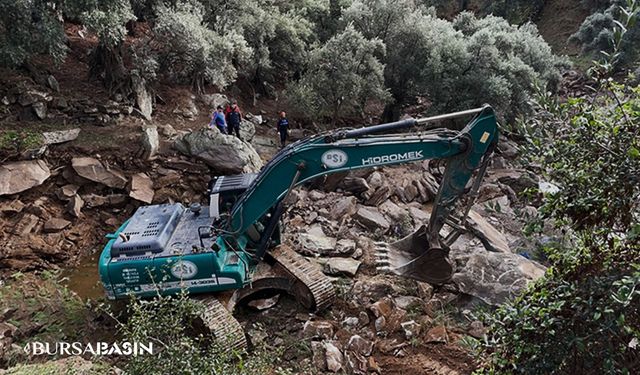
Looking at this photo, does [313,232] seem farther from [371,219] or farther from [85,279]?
[85,279]

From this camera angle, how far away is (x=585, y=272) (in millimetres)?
3102

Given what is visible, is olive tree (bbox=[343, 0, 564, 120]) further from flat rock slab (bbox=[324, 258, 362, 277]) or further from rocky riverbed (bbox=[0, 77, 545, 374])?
flat rock slab (bbox=[324, 258, 362, 277])

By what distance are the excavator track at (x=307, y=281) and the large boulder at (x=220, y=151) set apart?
13.4 feet

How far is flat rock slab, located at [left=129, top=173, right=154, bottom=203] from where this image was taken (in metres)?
10.9

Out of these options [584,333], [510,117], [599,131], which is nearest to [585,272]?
[584,333]

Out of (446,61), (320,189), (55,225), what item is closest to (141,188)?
(55,225)

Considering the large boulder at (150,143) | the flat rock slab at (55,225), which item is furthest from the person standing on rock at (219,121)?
the flat rock slab at (55,225)

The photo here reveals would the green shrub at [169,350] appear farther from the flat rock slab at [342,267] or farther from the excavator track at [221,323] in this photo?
the flat rock slab at [342,267]

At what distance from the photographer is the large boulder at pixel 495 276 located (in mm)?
6887

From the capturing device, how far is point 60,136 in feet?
36.9

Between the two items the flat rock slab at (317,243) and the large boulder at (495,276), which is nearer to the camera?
the large boulder at (495,276)

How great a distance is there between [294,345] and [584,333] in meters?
4.48

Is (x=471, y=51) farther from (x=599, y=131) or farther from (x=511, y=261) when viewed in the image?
(x=599, y=131)

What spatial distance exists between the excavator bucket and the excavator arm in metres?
0.06
